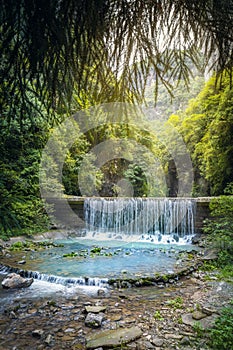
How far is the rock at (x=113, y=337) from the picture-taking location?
2.65m

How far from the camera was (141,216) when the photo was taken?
10914 mm

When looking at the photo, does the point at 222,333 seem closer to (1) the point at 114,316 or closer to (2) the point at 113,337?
(2) the point at 113,337

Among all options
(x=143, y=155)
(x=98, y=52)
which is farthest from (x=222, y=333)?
(x=143, y=155)

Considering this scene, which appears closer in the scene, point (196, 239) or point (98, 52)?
point (98, 52)

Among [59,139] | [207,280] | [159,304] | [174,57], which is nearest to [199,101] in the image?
[59,139]

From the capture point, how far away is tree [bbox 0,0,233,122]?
1175 millimetres

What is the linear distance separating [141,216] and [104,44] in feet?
32.3

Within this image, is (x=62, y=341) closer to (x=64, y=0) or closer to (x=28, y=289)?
(x=28, y=289)

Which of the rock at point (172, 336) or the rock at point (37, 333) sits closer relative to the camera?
the rock at point (172, 336)

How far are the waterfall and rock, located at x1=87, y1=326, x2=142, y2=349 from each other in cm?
686

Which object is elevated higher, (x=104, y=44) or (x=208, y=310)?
(x=104, y=44)

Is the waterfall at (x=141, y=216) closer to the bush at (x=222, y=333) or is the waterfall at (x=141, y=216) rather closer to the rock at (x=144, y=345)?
the bush at (x=222, y=333)

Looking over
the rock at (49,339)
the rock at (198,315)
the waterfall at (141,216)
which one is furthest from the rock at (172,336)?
the waterfall at (141,216)

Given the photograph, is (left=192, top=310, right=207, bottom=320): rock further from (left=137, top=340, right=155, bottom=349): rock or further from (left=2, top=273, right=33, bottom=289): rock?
(left=2, top=273, right=33, bottom=289): rock
